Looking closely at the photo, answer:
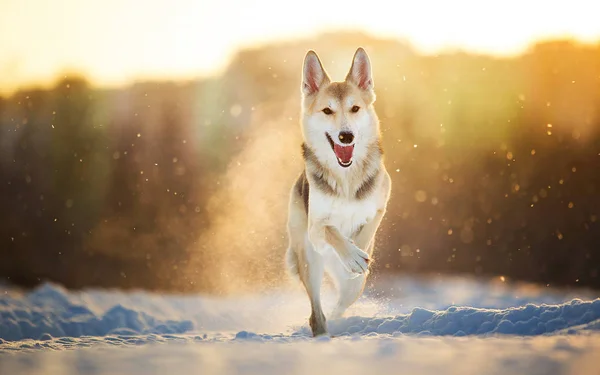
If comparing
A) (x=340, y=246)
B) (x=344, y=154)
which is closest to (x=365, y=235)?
(x=340, y=246)

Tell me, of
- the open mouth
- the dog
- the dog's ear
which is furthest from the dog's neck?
the dog's ear

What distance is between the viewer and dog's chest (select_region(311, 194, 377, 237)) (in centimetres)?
620

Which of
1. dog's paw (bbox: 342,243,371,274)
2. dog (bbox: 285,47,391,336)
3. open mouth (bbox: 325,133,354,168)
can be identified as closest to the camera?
dog's paw (bbox: 342,243,371,274)

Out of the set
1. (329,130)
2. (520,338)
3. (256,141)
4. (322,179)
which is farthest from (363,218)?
(256,141)

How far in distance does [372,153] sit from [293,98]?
372 centimetres

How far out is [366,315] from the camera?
6984 millimetres

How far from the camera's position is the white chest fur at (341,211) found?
20.3 feet

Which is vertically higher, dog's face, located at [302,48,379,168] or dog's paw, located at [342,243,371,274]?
dog's face, located at [302,48,379,168]

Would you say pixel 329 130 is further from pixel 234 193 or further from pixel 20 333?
pixel 20 333

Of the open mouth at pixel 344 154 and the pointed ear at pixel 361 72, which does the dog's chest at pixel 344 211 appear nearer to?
the open mouth at pixel 344 154

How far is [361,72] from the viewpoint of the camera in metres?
6.29

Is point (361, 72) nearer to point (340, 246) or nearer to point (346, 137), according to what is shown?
point (346, 137)

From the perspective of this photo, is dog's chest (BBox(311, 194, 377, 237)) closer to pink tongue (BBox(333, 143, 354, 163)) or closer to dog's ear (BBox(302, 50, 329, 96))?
pink tongue (BBox(333, 143, 354, 163))

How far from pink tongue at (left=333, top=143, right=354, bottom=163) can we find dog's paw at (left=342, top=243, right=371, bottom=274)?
820 millimetres
